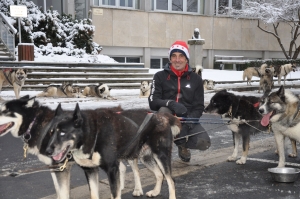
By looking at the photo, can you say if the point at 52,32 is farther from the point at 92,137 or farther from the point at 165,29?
the point at 92,137

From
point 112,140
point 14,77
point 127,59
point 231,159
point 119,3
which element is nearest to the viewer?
point 112,140

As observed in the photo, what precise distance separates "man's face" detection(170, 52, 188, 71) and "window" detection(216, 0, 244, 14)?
85.2ft

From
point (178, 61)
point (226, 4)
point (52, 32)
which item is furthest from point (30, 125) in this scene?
point (226, 4)

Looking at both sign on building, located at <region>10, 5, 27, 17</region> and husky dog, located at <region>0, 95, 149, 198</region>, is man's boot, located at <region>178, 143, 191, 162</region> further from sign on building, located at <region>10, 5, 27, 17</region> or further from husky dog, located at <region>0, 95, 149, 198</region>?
sign on building, located at <region>10, 5, 27, 17</region>

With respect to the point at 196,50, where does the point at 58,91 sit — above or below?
below

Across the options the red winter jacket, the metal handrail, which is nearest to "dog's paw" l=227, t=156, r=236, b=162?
the red winter jacket

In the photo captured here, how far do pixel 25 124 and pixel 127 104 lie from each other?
921 centimetres

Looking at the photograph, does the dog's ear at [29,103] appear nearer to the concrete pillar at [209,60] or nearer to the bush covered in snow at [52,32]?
the bush covered in snow at [52,32]

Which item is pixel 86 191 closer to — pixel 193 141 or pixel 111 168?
pixel 111 168

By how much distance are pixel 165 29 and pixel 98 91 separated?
552 inches

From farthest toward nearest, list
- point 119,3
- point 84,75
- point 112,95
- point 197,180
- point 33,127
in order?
1. point 119,3
2. point 84,75
3. point 112,95
4. point 197,180
5. point 33,127

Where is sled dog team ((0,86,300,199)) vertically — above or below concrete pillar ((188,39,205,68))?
below

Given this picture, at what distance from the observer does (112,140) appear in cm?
384

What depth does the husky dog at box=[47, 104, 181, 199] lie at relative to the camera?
139 inches
